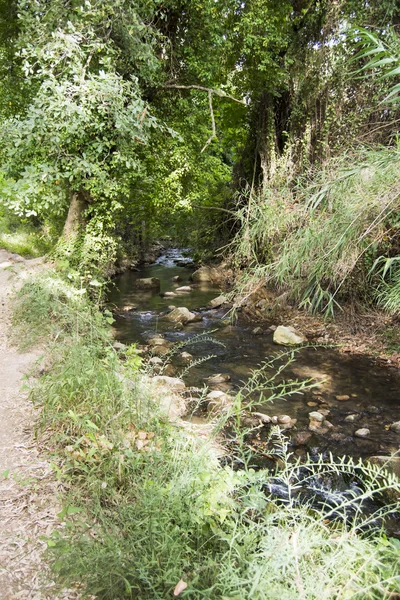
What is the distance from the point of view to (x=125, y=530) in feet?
6.13

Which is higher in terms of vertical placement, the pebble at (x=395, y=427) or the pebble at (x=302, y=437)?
the pebble at (x=302, y=437)

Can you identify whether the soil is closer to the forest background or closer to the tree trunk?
the forest background

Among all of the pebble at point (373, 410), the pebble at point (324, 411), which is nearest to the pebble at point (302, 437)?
the pebble at point (324, 411)

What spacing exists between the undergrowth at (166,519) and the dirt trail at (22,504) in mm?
100

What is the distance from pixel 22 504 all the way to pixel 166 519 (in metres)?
0.87

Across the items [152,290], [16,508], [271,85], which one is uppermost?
[271,85]

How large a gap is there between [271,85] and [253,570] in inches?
323

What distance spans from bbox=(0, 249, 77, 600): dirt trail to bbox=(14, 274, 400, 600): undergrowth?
100 millimetres

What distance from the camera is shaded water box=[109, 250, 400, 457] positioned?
12.9ft

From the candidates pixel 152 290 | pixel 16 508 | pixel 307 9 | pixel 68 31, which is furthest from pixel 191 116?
pixel 16 508

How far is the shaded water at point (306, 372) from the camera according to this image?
3.92 metres

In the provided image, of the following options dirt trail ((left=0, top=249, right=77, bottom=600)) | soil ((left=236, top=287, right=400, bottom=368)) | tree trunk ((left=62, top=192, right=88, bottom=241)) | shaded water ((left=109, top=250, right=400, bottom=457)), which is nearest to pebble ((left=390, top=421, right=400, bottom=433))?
shaded water ((left=109, top=250, right=400, bottom=457))

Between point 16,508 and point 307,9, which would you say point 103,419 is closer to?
point 16,508

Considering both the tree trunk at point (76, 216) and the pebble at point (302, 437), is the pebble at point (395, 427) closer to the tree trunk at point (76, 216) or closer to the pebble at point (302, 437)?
the pebble at point (302, 437)
